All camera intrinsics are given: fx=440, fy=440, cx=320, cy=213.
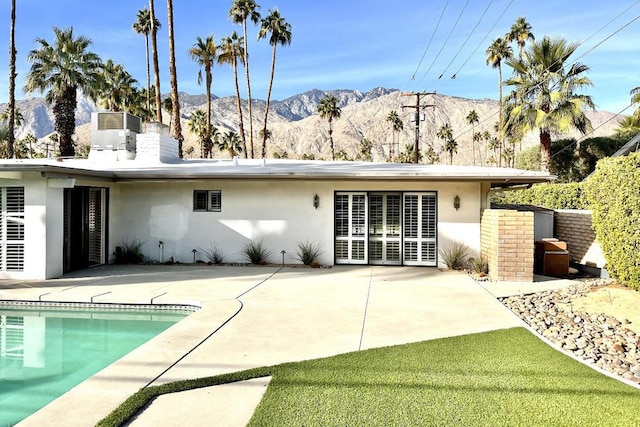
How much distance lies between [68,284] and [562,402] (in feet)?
30.1

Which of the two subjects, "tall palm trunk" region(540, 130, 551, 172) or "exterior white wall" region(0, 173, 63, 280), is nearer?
"exterior white wall" region(0, 173, 63, 280)

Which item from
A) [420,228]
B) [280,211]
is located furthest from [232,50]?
[420,228]

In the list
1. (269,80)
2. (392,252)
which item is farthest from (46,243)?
(269,80)

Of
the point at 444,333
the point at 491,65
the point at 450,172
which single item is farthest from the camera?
the point at 491,65

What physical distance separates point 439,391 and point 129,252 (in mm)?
10686

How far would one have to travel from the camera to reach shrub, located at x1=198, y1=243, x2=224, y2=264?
12414mm

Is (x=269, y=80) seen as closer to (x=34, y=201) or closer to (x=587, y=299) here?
(x=34, y=201)

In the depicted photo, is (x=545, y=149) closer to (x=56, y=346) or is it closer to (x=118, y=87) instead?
(x=56, y=346)

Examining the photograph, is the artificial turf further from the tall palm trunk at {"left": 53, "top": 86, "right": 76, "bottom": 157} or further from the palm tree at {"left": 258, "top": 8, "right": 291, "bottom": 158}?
the palm tree at {"left": 258, "top": 8, "right": 291, "bottom": 158}

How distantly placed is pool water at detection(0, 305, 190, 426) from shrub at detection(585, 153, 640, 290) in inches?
301

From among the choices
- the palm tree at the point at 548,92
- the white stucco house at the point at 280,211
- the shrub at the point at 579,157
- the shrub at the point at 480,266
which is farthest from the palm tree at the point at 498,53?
the shrub at the point at 480,266

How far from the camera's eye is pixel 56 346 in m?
6.16

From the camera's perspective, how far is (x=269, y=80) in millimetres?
35906

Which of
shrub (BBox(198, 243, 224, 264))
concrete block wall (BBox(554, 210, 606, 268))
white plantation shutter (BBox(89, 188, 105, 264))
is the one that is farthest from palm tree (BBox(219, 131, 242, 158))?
concrete block wall (BBox(554, 210, 606, 268))
